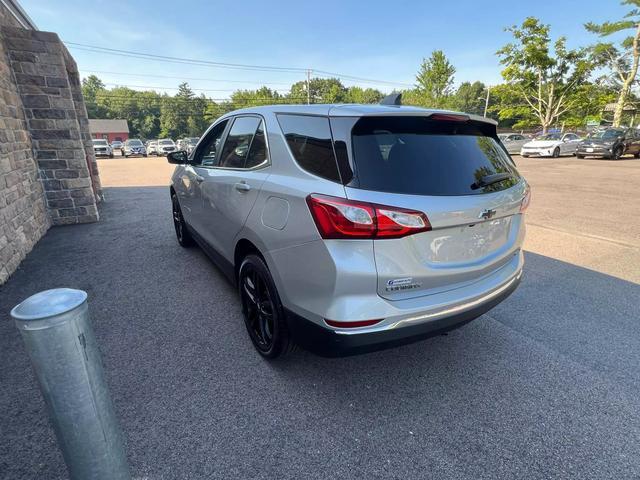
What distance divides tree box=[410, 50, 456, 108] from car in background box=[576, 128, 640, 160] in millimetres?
14288

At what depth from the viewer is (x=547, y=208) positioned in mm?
7711

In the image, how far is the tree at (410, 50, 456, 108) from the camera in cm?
3206

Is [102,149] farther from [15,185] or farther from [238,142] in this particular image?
[238,142]

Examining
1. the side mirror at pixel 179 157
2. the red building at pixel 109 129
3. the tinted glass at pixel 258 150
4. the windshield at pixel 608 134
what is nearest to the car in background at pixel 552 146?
the windshield at pixel 608 134

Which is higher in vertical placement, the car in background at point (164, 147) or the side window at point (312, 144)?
the side window at point (312, 144)

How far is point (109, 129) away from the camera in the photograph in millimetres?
67125

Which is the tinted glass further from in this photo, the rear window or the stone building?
A: the stone building

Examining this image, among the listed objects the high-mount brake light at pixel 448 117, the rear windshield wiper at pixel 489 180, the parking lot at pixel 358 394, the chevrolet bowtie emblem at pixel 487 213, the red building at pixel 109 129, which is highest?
the red building at pixel 109 129

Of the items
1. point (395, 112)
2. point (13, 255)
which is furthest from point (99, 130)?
point (395, 112)

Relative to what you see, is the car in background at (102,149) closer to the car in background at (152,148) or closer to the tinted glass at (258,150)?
the car in background at (152,148)

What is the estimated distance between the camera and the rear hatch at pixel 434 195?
1.77 m

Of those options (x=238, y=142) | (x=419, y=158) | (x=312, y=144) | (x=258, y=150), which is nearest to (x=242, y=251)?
(x=258, y=150)

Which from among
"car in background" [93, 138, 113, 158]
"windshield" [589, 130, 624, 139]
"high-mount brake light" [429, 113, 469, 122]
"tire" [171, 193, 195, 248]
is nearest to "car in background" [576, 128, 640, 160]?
"windshield" [589, 130, 624, 139]

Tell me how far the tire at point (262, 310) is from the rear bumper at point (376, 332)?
17cm
